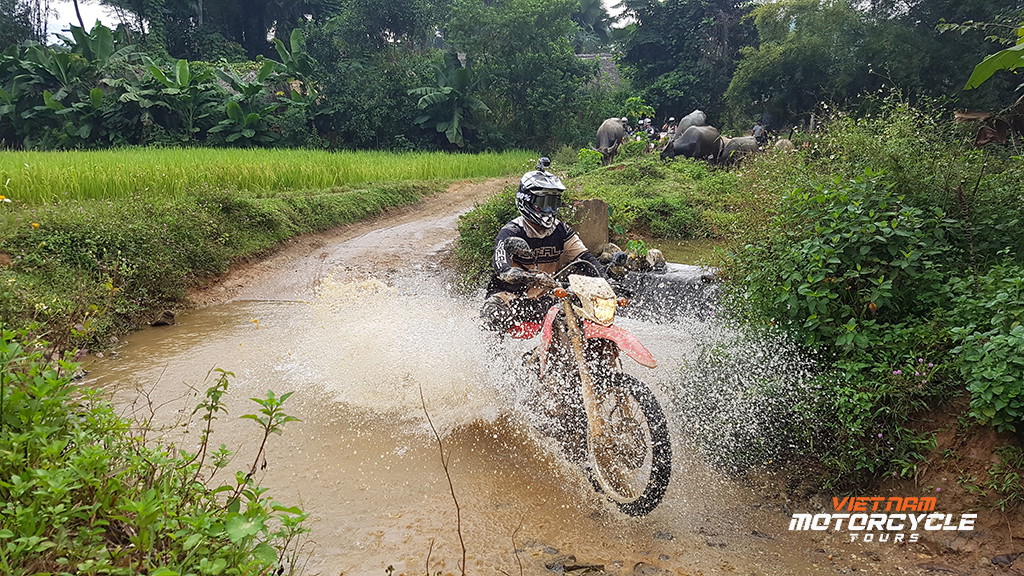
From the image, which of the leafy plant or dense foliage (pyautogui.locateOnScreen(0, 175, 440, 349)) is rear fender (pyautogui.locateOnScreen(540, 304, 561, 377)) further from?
dense foliage (pyautogui.locateOnScreen(0, 175, 440, 349))

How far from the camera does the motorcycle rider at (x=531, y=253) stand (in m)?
4.16

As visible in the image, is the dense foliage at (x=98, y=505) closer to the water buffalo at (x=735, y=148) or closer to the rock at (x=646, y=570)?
the rock at (x=646, y=570)

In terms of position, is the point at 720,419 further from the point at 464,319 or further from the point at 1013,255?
the point at 464,319

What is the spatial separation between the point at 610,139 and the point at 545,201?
1424 centimetres

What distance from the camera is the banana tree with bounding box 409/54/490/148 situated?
68.2 feet

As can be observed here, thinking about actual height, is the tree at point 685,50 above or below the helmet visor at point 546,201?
above

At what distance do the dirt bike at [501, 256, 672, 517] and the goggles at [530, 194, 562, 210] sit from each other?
991 mm

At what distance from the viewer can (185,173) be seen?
33.1 ft

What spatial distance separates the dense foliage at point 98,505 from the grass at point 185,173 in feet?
22.8

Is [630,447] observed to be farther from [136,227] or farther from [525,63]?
[525,63]

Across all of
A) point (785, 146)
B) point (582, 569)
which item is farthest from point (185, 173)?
point (785, 146)

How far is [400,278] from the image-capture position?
28.8 ft

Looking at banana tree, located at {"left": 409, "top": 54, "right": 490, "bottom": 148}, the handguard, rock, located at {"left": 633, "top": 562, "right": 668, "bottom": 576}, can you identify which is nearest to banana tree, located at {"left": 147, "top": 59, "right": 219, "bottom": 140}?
banana tree, located at {"left": 409, "top": 54, "right": 490, "bottom": 148}

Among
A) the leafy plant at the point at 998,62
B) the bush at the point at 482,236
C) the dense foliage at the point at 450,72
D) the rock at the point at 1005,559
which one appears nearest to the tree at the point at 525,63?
the dense foliage at the point at 450,72
